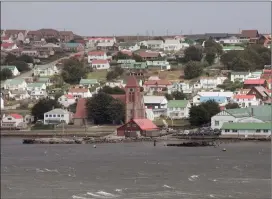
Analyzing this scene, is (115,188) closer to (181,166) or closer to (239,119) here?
(181,166)

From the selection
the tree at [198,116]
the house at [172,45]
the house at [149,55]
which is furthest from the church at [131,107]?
the house at [172,45]

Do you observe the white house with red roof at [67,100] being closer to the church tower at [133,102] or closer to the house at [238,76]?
the church tower at [133,102]

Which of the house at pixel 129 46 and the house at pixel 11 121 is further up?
the house at pixel 129 46

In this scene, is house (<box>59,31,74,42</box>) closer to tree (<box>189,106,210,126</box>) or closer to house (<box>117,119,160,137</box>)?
tree (<box>189,106,210,126</box>)

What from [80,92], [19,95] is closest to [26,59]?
[19,95]

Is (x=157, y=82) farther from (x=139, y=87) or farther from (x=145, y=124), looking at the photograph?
(x=145, y=124)

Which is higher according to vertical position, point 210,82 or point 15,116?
point 210,82

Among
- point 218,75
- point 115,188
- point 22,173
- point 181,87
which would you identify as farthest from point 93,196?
point 218,75
